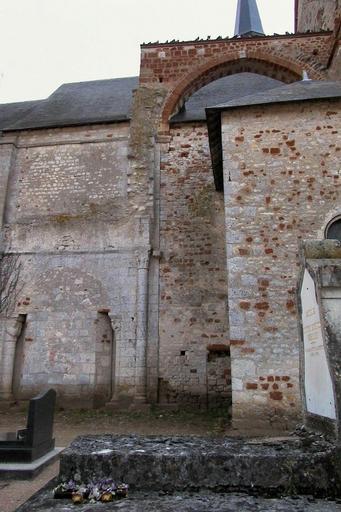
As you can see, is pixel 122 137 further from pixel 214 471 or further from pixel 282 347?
pixel 214 471

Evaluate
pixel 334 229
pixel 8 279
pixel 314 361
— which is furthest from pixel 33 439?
pixel 8 279

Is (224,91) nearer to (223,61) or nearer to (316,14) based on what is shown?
(223,61)

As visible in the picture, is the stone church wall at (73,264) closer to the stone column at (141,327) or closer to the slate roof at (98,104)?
the stone column at (141,327)

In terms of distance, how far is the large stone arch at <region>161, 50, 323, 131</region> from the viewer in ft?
36.9

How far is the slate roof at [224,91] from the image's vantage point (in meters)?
12.1

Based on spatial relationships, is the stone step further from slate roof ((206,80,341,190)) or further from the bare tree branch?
the bare tree branch

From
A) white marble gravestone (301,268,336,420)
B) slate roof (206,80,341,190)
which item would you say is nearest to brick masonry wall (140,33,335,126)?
slate roof (206,80,341,190)

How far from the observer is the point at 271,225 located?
23.4 feet

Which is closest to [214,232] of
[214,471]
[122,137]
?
[122,137]

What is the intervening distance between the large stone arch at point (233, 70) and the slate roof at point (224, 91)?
40cm

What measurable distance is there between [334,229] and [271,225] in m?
1.05

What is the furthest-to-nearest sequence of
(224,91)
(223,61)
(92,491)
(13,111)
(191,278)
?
(13,111)
(224,91)
(223,61)
(191,278)
(92,491)

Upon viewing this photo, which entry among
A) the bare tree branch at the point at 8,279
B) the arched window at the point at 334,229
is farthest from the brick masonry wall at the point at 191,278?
the bare tree branch at the point at 8,279

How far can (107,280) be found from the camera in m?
10.3
